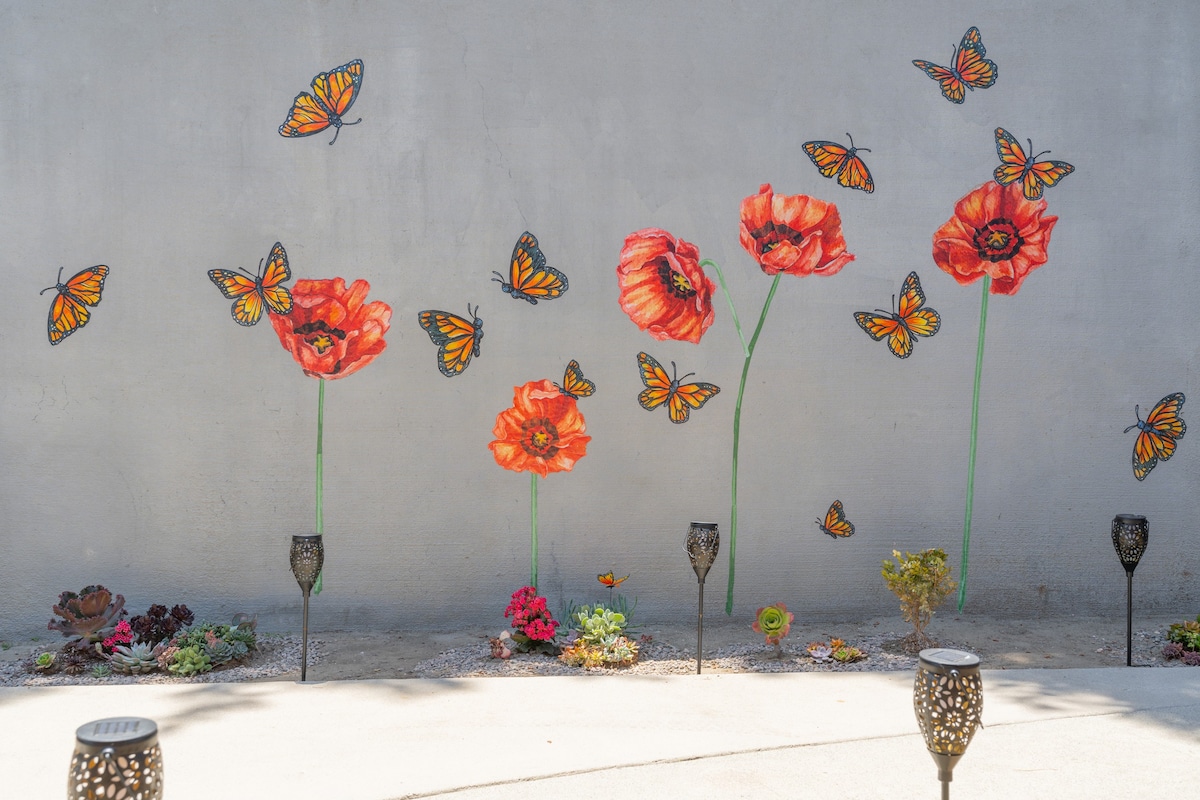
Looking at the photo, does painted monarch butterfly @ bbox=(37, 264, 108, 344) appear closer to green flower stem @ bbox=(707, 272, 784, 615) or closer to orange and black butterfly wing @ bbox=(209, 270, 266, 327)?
orange and black butterfly wing @ bbox=(209, 270, 266, 327)

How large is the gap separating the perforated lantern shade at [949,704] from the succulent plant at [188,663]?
3.41 meters

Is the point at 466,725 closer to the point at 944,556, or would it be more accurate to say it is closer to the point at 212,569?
the point at 212,569

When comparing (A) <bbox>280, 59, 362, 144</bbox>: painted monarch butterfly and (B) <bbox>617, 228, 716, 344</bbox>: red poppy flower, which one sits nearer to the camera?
(A) <bbox>280, 59, 362, 144</bbox>: painted monarch butterfly

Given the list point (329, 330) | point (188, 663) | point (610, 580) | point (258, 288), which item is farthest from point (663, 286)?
point (188, 663)

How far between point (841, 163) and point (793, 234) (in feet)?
1.64

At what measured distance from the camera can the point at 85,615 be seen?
14.8 ft

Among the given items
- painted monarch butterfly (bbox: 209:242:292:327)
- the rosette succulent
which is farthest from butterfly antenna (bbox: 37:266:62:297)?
the rosette succulent

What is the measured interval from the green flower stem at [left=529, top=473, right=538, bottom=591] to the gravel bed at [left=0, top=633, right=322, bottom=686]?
1195 millimetres

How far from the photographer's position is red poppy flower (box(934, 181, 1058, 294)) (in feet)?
18.0

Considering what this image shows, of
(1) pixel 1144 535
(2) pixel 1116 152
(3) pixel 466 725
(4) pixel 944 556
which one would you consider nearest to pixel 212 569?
(3) pixel 466 725

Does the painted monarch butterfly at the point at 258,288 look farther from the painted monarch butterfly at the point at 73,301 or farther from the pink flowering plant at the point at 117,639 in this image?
the pink flowering plant at the point at 117,639

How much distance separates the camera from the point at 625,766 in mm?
3023

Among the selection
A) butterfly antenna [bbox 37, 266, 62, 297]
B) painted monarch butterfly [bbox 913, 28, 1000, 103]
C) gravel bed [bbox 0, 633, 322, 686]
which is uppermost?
painted monarch butterfly [bbox 913, 28, 1000, 103]

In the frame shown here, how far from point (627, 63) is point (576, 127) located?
0.47 metres
